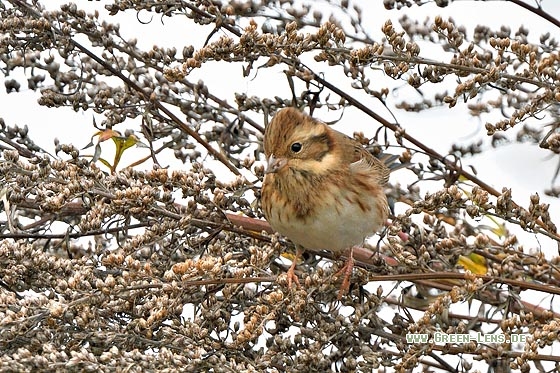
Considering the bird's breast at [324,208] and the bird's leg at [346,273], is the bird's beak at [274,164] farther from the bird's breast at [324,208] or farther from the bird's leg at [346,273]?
the bird's leg at [346,273]

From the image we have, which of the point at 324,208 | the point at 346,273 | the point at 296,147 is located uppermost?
the point at 296,147

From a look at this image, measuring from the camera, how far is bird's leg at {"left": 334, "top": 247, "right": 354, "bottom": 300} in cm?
201

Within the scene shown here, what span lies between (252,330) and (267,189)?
69 cm

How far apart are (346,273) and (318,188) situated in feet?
0.97

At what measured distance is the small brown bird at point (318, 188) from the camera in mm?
2270

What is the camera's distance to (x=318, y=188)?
2.37 m

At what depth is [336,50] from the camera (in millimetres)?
1960

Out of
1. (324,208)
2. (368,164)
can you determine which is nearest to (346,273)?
(324,208)

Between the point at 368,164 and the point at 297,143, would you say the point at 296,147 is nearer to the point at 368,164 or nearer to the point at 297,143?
the point at 297,143

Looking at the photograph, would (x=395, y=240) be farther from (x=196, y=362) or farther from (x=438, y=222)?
(x=196, y=362)

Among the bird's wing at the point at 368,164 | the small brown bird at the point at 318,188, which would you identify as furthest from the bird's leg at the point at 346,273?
the bird's wing at the point at 368,164

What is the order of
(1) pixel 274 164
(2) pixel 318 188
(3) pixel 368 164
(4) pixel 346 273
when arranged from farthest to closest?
1. (3) pixel 368 164
2. (2) pixel 318 188
3. (1) pixel 274 164
4. (4) pixel 346 273

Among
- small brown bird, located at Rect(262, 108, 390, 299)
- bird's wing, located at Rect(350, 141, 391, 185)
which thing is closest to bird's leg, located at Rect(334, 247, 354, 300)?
small brown bird, located at Rect(262, 108, 390, 299)

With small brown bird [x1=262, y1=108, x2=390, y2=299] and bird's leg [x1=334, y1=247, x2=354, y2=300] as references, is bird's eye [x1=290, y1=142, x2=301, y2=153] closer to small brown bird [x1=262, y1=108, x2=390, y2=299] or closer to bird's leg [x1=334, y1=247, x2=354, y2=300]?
small brown bird [x1=262, y1=108, x2=390, y2=299]
